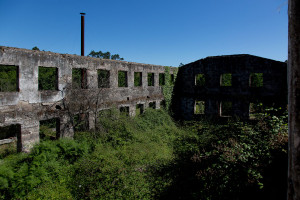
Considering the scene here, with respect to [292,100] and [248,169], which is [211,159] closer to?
[248,169]

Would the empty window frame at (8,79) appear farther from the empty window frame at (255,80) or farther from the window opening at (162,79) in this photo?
the empty window frame at (255,80)

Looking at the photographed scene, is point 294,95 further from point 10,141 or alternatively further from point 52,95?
point 10,141

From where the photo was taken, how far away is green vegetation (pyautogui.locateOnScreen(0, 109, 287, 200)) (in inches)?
202

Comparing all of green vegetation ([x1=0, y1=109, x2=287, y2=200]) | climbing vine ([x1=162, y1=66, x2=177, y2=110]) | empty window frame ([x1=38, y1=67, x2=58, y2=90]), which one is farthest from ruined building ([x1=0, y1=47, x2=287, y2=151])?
green vegetation ([x1=0, y1=109, x2=287, y2=200])

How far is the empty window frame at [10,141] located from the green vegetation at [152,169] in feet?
3.71

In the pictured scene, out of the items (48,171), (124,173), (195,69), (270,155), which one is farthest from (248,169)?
(195,69)

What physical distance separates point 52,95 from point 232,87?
13085 millimetres

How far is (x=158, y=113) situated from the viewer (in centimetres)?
1576

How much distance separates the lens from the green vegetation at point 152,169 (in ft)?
16.9

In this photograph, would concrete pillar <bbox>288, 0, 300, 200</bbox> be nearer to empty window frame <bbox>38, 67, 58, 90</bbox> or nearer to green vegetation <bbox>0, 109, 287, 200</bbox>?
green vegetation <bbox>0, 109, 287, 200</bbox>

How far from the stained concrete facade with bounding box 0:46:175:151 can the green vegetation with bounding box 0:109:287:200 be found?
126cm

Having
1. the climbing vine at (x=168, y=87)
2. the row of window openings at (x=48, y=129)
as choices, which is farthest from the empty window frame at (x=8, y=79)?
the climbing vine at (x=168, y=87)

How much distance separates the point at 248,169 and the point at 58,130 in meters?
8.55

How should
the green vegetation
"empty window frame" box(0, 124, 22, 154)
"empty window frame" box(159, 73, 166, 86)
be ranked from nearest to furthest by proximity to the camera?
the green vegetation, "empty window frame" box(0, 124, 22, 154), "empty window frame" box(159, 73, 166, 86)
